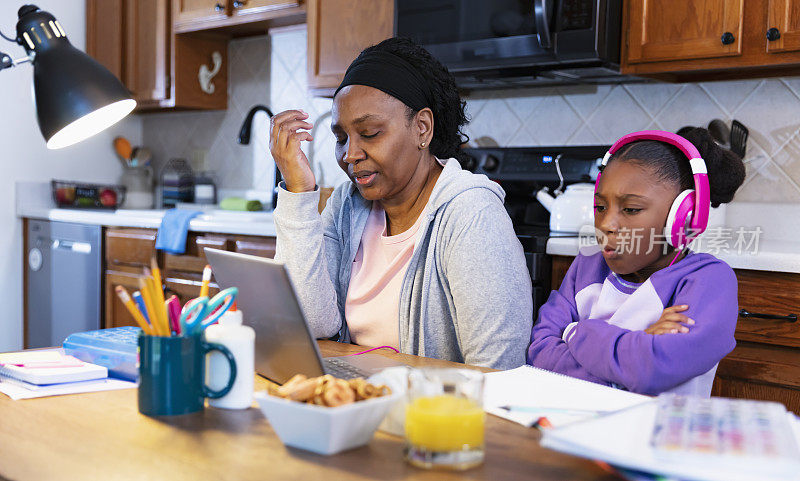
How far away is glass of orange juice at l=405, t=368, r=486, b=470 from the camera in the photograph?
0.72 metres

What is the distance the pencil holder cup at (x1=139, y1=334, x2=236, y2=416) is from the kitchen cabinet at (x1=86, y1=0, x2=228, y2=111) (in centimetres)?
311

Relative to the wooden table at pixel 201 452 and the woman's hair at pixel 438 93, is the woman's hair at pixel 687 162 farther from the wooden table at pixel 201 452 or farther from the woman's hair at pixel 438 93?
the wooden table at pixel 201 452

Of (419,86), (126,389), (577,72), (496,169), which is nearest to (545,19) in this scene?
(577,72)

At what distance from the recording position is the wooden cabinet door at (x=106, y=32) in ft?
12.9

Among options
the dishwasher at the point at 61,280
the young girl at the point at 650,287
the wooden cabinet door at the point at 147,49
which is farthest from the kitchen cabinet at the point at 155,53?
the young girl at the point at 650,287

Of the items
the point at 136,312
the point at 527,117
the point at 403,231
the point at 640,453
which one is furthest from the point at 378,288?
the point at 527,117

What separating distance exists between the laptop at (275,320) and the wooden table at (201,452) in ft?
0.33

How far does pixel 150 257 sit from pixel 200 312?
2.49 meters

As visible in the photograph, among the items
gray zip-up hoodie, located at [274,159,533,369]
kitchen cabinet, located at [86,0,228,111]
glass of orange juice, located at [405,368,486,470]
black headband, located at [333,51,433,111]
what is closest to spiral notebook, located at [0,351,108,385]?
gray zip-up hoodie, located at [274,159,533,369]

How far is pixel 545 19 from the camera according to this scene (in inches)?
93.9

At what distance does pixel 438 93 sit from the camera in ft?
5.44

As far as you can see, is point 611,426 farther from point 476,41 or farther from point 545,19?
point 476,41

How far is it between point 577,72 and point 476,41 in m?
0.34

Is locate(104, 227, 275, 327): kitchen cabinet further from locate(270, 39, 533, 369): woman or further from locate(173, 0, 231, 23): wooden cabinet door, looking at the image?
locate(270, 39, 533, 369): woman
